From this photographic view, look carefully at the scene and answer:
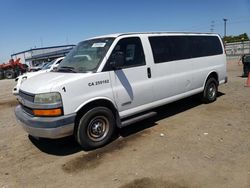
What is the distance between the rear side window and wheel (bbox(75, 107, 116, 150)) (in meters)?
1.82

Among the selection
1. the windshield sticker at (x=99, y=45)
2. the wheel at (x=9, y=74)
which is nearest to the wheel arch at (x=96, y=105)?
the windshield sticker at (x=99, y=45)

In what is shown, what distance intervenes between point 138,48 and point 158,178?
9.51ft

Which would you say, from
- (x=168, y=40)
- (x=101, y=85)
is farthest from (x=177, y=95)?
(x=101, y=85)

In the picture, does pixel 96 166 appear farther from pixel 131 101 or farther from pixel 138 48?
pixel 138 48

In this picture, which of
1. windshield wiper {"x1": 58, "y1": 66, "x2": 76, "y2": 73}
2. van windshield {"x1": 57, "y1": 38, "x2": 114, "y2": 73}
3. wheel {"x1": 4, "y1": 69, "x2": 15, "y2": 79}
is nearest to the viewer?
van windshield {"x1": 57, "y1": 38, "x2": 114, "y2": 73}

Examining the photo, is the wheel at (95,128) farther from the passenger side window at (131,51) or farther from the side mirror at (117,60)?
the passenger side window at (131,51)

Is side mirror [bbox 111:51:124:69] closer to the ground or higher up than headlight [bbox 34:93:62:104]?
higher up

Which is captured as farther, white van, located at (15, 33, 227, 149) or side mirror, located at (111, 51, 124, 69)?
side mirror, located at (111, 51, 124, 69)

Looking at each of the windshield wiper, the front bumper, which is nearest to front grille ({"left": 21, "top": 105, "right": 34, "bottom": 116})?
the front bumper

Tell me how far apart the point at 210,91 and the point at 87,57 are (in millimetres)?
4370

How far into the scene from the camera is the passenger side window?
17.9ft

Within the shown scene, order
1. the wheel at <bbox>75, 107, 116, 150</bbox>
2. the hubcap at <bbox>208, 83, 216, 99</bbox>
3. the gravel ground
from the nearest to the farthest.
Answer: the gravel ground, the wheel at <bbox>75, 107, 116, 150</bbox>, the hubcap at <bbox>208, 83, 216, 99</bbox>

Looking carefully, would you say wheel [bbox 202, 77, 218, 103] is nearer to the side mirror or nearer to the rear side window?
the rear side window

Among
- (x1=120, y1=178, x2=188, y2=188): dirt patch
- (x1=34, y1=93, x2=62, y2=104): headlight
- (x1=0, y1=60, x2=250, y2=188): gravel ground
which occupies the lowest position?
(x1=120, y1=178, x2=188, y2=188): dirt patch
